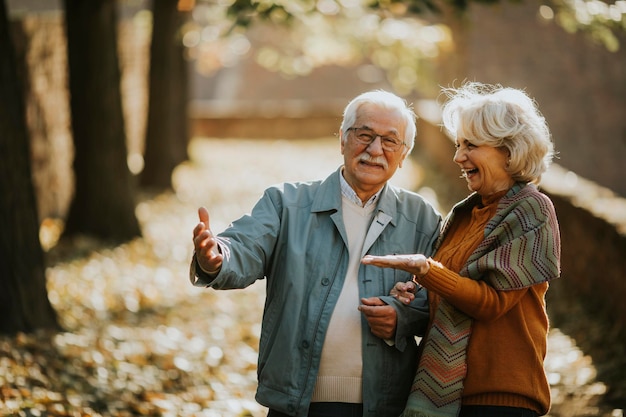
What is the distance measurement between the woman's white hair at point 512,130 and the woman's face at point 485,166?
0.03 metres

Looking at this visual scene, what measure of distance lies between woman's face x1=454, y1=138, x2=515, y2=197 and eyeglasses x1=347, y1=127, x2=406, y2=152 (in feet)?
0.81

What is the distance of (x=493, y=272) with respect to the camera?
294 cm

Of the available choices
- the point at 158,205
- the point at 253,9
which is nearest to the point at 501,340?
the point at 253,9

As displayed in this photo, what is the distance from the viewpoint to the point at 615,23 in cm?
730

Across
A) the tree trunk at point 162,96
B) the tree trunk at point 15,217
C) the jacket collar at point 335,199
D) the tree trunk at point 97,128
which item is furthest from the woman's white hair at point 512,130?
the tree trunk at point 162,96

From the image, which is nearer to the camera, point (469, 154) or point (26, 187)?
point (469, 154)

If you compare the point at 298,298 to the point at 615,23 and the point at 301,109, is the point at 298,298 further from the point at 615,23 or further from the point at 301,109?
the point at 301,109

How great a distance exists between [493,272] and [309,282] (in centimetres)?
68

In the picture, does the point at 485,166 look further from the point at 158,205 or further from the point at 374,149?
the point at 158,205

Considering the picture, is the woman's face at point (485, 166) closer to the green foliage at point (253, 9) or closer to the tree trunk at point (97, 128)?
the green foliage at point (253, 9)

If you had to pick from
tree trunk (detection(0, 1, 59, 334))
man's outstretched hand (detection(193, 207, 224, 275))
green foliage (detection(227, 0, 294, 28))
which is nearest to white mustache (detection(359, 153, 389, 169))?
man's outstretched hand (detection(193, 207, 224, 275))

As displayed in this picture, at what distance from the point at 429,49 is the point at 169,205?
597cm

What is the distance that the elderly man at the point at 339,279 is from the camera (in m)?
3.15

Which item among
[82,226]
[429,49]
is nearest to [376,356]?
[82,226]
